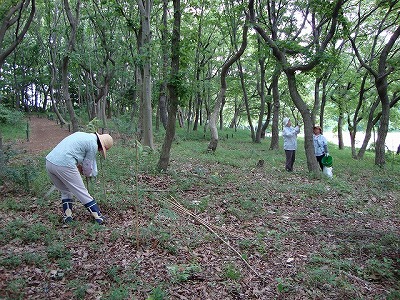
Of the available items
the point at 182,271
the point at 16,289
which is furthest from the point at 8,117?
the point at 182,271

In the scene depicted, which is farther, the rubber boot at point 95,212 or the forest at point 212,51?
the forest at point 212,51

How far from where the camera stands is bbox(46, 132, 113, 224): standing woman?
468 centimetres

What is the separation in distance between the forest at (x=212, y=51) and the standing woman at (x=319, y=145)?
1.50 feet

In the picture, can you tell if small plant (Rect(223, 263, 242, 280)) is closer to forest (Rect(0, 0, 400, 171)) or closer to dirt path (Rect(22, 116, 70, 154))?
forest (Rect(0, 0, 400, 171))

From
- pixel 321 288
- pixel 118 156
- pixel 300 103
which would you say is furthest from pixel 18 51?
pixel 321 288

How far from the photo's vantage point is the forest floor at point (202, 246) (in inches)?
144

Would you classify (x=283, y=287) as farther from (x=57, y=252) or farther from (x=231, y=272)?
(x=57, y=252)

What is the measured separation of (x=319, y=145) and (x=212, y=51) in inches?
580

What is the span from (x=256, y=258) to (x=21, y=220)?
→ 12.9 feet

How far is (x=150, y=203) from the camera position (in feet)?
20.4

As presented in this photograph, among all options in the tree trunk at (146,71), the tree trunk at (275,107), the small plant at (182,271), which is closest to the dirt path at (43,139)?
the tree trunk at (146,71)

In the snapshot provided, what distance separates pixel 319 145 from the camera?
994cm

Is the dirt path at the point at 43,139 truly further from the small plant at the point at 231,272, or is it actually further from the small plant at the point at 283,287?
the small plant at the point at 283,287

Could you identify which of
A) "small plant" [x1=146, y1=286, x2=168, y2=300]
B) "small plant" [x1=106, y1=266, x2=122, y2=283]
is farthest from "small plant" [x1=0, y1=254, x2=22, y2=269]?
"small plant" [x1=146, y1=286, x2=168, y2=300]
